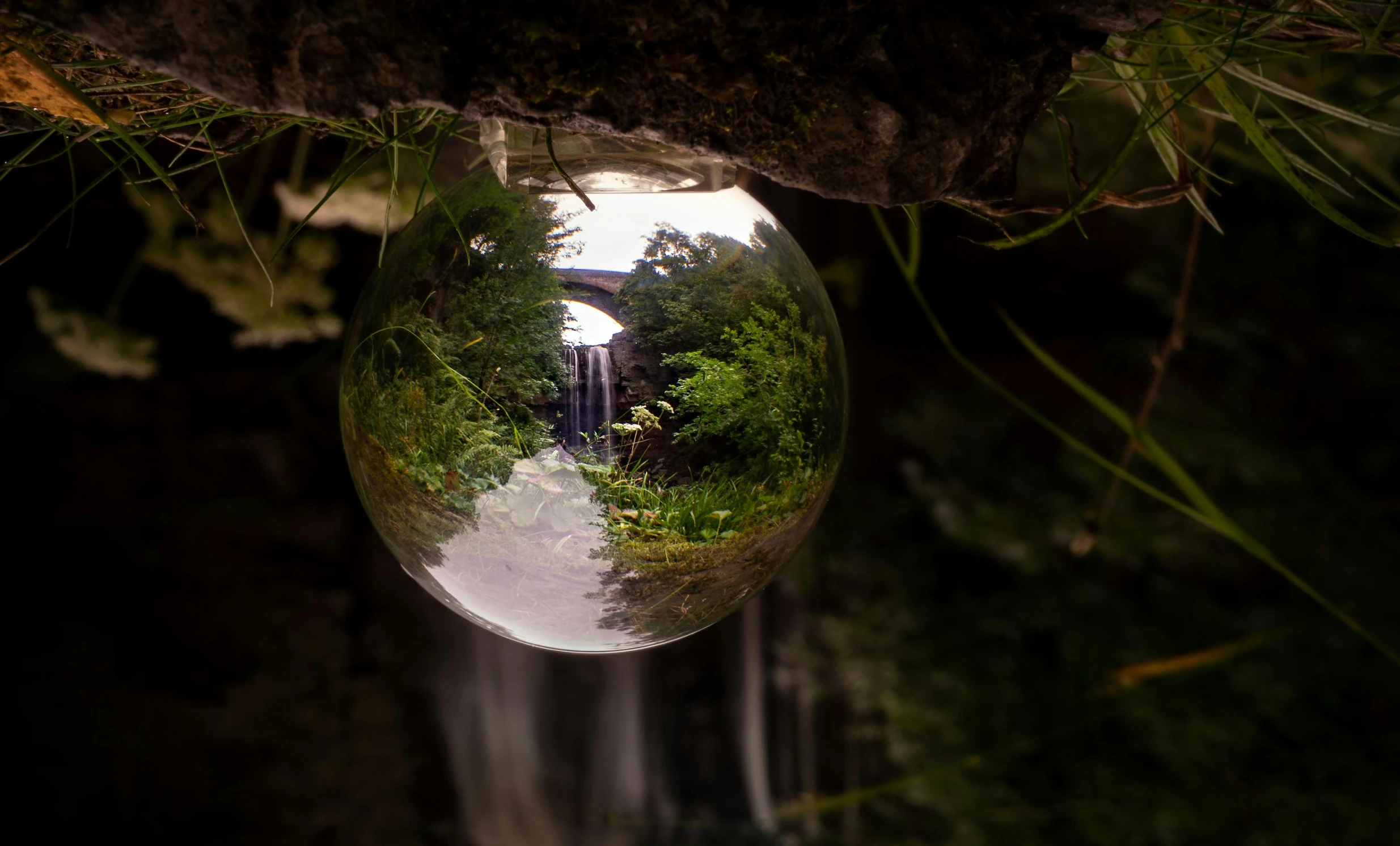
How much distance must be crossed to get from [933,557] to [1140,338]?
1.74 feet

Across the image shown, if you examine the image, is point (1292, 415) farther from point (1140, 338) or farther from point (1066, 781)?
point (1066, 781)

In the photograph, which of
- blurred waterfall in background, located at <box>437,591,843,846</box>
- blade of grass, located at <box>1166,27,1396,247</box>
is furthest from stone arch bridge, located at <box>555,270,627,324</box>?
blurred waterfall in background, located at <box>437,591,843,846</box>

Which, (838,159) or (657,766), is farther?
(657,766)

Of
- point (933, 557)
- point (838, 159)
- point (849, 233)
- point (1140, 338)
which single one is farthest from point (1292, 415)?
point (838, 159)

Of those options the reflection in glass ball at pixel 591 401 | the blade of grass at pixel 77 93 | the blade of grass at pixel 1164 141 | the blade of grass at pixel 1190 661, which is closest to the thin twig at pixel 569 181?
the reflection in glass ball at pixel 591 401

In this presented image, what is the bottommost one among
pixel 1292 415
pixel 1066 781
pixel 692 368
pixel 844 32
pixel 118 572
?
pixel 1066 781

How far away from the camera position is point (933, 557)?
1588mm

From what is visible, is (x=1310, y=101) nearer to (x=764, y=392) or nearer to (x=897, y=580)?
(x=764, y=392)

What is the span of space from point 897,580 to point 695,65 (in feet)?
4.24

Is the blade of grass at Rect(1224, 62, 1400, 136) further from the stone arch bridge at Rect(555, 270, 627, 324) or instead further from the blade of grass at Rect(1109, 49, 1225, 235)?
the stone arch bridge at Rect(555, 270, 627, 324)

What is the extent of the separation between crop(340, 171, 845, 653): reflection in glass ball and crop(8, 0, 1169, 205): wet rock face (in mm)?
66

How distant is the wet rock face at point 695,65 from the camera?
337 millimetres

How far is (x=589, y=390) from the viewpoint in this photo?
0.41m

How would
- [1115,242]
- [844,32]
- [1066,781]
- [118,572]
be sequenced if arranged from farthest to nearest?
[1115,242]
[118,572]
[1066,781]
[844,32]
